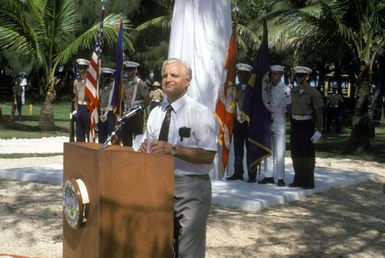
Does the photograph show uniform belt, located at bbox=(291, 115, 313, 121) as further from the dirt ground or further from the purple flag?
the dirt ground

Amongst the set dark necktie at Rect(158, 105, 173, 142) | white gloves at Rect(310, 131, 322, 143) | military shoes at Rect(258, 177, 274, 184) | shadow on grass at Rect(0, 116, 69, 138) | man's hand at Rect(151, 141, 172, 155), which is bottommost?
military shoes at Rect(258, 177, 274, 184)

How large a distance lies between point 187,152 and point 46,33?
18.2 meters

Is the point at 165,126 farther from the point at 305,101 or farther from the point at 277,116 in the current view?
the point at 277,116

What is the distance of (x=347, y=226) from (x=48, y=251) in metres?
3.41

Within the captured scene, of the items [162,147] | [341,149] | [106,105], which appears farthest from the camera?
[341,149]

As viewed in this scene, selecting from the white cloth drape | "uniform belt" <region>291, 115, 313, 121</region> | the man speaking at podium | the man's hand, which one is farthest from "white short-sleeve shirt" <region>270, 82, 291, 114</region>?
the man's hand

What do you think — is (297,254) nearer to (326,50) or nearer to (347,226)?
(347,226)

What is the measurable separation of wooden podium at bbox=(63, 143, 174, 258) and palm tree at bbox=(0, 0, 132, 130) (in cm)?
1697

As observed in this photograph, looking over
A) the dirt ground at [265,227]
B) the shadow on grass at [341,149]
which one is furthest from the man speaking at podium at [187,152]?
the shadow on grass at [341,149]

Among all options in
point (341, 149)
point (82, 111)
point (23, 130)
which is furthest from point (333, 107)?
point (82, 111)

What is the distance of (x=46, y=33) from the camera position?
21.1m

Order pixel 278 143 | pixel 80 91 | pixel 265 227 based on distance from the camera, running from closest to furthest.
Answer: pixel 265 227, pixel 278 143, pixel 80 91

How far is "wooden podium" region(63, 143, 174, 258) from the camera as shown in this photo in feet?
11.4

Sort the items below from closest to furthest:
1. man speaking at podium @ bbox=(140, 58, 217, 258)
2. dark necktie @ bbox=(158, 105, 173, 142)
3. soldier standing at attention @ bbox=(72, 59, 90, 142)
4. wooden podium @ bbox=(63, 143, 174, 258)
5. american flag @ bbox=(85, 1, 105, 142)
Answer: wooden podium @ bbox=(63, 143, 174, 258), man speaking at podium @ bbox=(140, 58, 217, 258), dark necktie @ bbox=(158, 105, 173, 142), american flag @ bbox=(85, 1, 105, 142), soldier standing at attention @ bbox=(72, 59, 90, 142)
